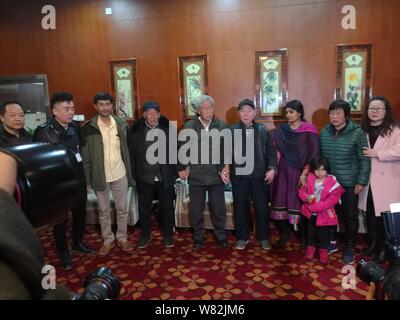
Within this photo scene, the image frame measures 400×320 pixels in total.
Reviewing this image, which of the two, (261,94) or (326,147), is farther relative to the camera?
(261,94)

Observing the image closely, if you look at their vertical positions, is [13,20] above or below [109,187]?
above

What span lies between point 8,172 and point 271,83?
12.0 ft

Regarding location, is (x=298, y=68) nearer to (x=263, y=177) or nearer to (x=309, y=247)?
(x=263, y=177)

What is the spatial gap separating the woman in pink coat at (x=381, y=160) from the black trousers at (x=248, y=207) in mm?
894

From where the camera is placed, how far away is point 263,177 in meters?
2.80

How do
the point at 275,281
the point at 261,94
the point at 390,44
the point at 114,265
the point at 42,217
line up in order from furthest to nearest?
1. the point at 261,94
2. the point at 390,44
3. the point at 114,265
4. the point at 275,281
5. the point at 42,217

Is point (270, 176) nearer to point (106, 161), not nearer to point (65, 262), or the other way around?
point (106, 161)

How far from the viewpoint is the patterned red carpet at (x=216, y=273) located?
2170mm

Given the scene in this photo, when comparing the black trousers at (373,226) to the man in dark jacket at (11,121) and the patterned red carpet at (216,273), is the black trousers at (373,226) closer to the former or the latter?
the patterned red carpet at (216,273)

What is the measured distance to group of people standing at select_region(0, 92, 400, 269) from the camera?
98.4 inches

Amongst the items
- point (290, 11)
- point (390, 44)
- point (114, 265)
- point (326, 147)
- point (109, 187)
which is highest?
point (290, 11)

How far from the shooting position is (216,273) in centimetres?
246

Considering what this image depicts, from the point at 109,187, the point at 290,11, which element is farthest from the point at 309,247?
the point at 290,11

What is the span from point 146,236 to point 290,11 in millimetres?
3187
